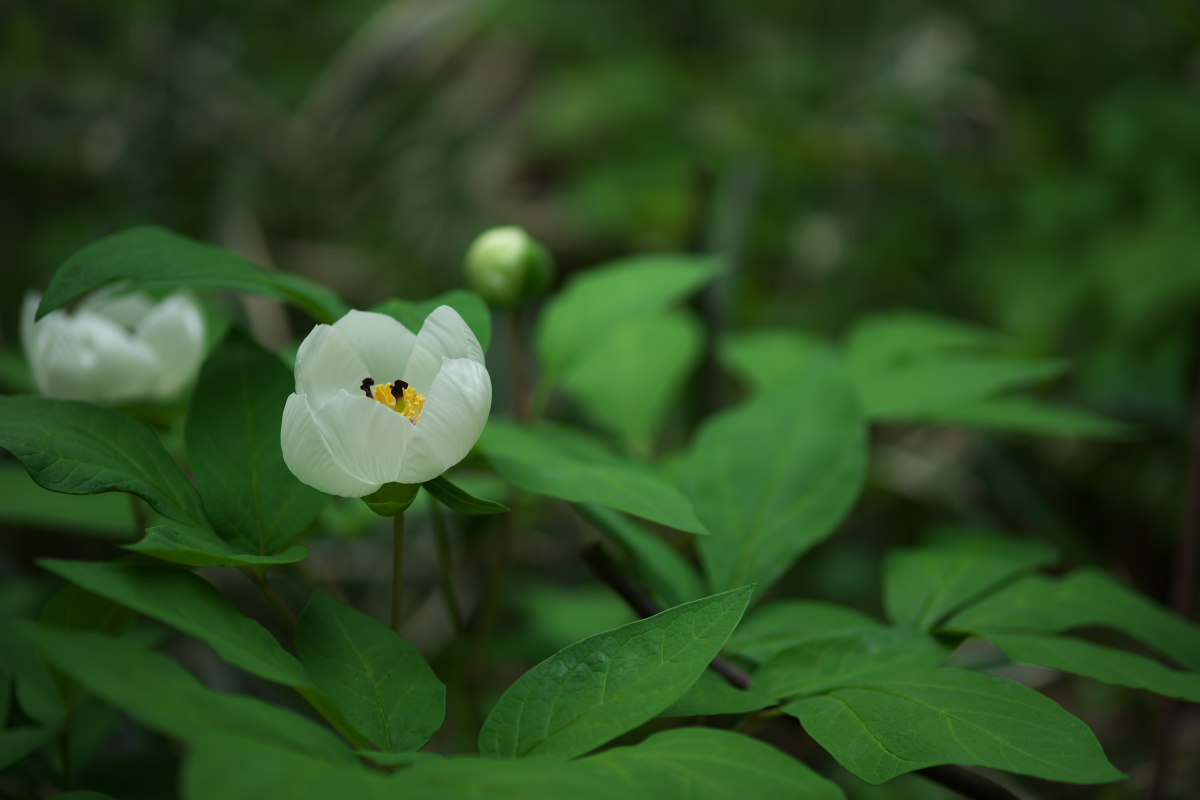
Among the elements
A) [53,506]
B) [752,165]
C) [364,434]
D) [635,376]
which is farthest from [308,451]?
[752,165]

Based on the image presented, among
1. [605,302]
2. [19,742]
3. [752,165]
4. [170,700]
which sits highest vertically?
[752,165]

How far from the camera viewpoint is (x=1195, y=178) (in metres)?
1.28

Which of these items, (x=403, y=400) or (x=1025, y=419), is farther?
(x=1025, y=419)

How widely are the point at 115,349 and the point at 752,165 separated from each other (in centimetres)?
113

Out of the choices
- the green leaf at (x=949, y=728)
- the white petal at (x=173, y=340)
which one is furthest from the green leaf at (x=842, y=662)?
the white petal at (x=173, y=340)

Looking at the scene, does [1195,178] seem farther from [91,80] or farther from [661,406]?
[91,80]

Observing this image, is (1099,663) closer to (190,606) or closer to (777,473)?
(777,473)

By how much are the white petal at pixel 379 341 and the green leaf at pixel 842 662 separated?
0.27m

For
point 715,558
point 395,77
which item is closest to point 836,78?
point 395,77

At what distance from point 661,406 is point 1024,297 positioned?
0.74 metres

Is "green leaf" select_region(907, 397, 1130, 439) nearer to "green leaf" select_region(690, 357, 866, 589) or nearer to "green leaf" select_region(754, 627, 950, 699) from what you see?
"green leaf" select_region(690, 357, 866, 589)

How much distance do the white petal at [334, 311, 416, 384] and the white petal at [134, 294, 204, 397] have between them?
22 cm

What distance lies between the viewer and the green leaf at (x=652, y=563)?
0.55 metres

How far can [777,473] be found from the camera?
603mm
